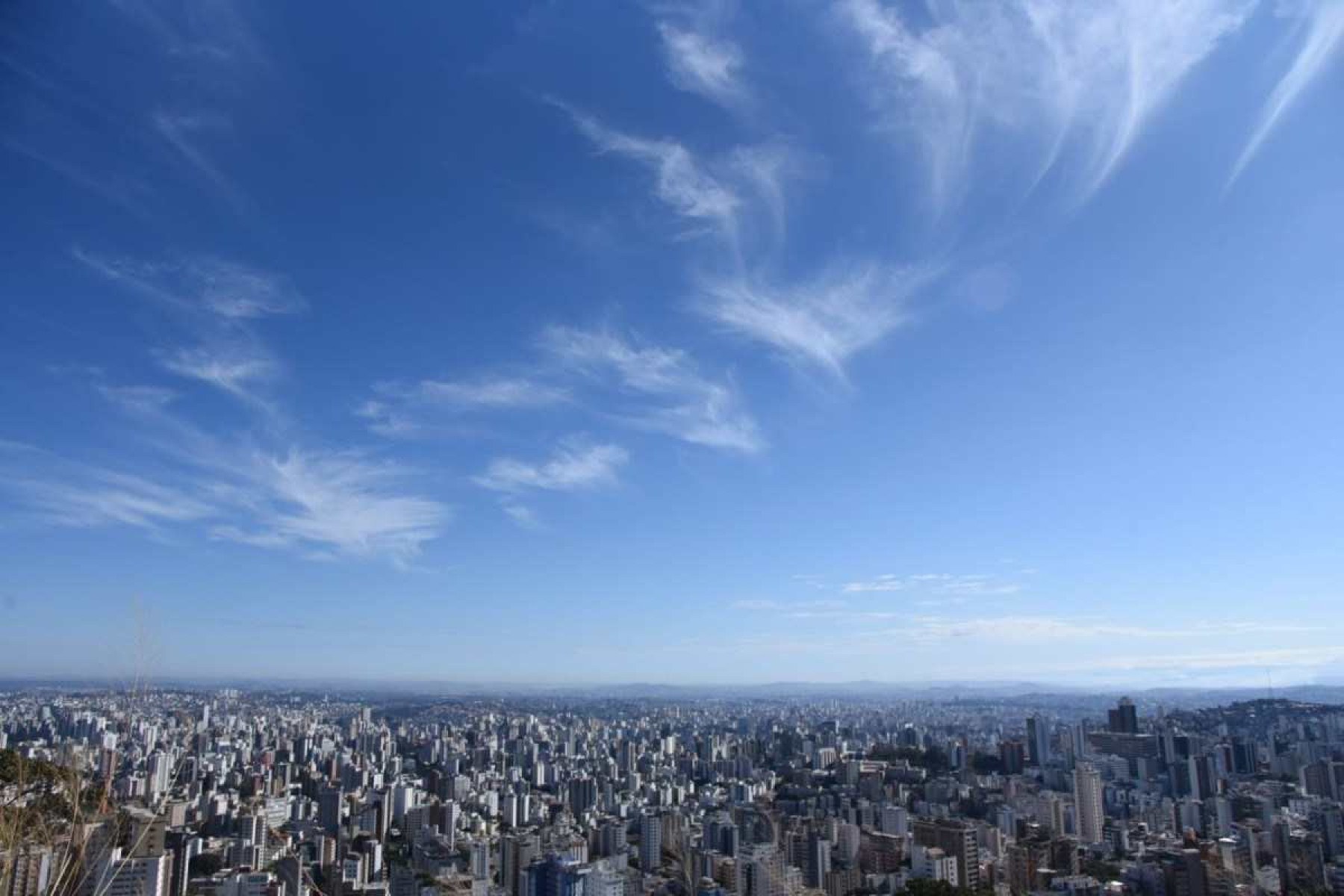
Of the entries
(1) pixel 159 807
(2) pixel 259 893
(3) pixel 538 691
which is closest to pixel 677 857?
(2) pixel 259 893

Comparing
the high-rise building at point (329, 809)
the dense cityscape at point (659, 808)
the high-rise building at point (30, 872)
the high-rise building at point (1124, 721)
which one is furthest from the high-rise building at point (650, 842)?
the high-rise building at point (1124, 721)

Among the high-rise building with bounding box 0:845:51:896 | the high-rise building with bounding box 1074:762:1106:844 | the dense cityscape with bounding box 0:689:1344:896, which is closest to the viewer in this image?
the high-rise building with bounding box 0:845:51:896

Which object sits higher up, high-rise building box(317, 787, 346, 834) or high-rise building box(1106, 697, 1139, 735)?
high-rise building box(1106, 697, 1139, 735)

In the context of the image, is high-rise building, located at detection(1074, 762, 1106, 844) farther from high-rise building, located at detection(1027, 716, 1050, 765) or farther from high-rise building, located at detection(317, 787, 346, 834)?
high-rise building, located at detection(317, 787, 346, 834)

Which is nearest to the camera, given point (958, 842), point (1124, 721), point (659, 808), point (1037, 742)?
point (958, 842)

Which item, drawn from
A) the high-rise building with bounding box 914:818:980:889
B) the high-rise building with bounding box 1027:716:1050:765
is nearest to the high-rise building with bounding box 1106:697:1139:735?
the high-rise building with bounding box 1027:716:1050:765

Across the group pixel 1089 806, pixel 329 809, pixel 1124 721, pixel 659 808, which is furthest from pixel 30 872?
pixel 1124 721

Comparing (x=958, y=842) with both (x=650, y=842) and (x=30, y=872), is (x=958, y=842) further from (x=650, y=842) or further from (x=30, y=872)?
(x=30, y=872)

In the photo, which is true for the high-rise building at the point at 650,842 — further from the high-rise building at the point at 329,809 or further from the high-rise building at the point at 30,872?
the high-rise building at the point at 30,872

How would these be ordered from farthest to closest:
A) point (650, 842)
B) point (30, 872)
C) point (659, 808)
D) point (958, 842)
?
1. point (659, 808)
2. point (650, 842)
3. point (958, 842)
4. point (30, 872)
